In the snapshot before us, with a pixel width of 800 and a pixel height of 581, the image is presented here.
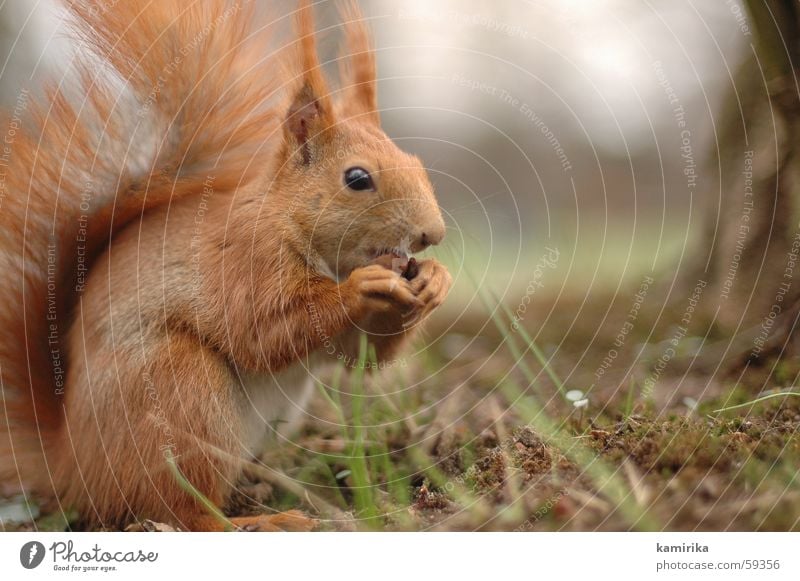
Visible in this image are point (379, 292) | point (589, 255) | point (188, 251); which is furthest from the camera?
point (589, 255)

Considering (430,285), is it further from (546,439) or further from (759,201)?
(759,201)

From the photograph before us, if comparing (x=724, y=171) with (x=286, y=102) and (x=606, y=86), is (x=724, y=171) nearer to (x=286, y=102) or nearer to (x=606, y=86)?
(x=606, y=86)

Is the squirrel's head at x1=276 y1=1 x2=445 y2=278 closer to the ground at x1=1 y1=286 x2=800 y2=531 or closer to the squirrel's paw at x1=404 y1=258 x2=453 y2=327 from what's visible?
the squirrel's paw at x1=404 y1=258 x2=453 y2=327

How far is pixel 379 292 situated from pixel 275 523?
440 millimetres

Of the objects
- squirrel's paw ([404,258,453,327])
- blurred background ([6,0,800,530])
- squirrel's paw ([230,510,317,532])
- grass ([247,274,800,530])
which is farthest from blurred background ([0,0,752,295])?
squirrel's paw ([230,510,317,532])

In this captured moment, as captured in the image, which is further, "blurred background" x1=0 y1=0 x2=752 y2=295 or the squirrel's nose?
"blurred background" x1=0 y1=0 x2=752 y2=295

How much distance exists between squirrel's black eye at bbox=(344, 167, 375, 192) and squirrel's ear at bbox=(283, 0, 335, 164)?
9cm

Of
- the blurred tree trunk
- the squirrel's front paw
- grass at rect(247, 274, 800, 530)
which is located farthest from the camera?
the blurred tree trunk

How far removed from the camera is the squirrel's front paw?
1212 mm

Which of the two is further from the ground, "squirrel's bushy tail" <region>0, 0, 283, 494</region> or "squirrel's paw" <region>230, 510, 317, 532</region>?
"squirrel's bushy tail" <region>0, 0, 283, 494</region>

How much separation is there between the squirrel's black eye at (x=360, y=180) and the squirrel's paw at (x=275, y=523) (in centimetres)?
57

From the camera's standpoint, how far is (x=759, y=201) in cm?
152

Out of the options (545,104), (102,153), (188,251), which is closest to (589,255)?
(545,104)
